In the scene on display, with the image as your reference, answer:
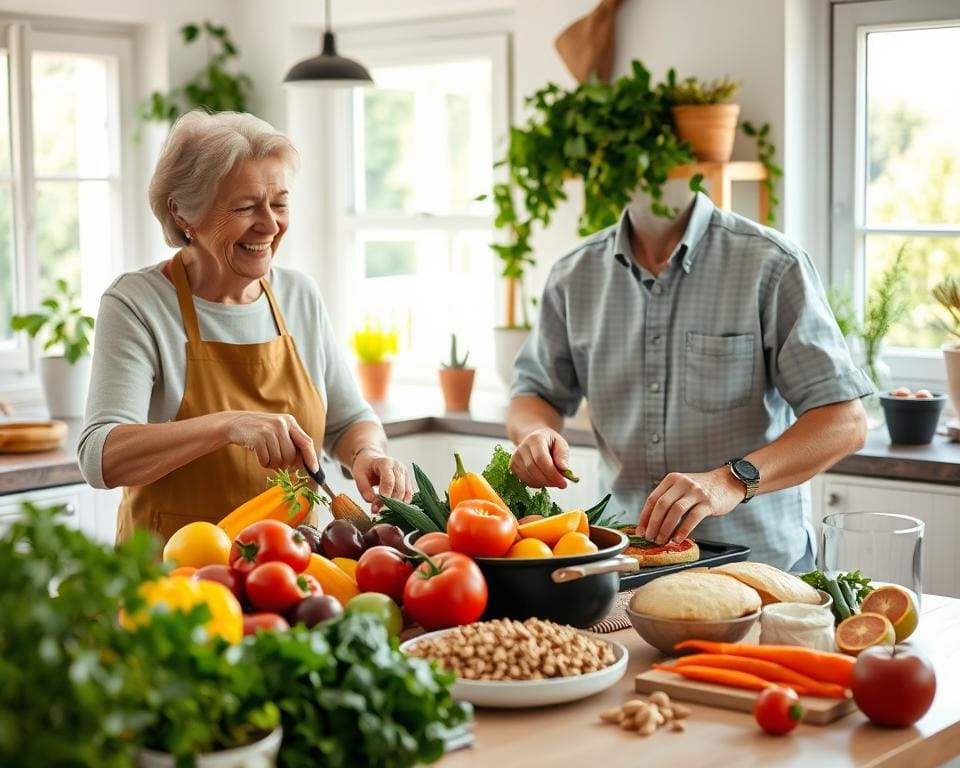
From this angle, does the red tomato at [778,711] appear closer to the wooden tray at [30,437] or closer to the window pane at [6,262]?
the wooden tray at [30,437]

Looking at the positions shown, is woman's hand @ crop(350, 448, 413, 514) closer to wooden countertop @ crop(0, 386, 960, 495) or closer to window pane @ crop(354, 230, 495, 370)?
wooden countertop @ crop(0, 386, 960, 495)

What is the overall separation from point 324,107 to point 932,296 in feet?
7.81

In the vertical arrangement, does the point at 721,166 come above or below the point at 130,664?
above

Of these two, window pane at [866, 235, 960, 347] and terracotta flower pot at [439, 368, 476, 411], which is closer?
window pane at [866, 235, 960, 347]

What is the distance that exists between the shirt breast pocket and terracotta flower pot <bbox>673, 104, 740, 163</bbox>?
1284mm

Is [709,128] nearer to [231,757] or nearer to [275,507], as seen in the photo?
[275,507]

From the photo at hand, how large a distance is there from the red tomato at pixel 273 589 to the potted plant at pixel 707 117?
2.42 m

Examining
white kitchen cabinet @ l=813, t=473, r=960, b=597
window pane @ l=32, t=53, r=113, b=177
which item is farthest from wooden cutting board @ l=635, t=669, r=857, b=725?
window pane @ l=32, t=53, r=113, b=177

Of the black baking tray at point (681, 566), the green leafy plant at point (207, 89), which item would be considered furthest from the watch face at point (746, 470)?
the green leafy plant at point (207, 89)

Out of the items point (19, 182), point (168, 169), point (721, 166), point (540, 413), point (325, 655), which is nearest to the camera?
point (325, 655)

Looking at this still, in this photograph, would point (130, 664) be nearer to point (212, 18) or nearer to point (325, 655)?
point (325, 655)

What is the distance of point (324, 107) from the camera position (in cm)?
509

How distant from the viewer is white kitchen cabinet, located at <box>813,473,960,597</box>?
10.6 feet

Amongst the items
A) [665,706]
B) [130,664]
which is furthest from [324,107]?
[130,664]
